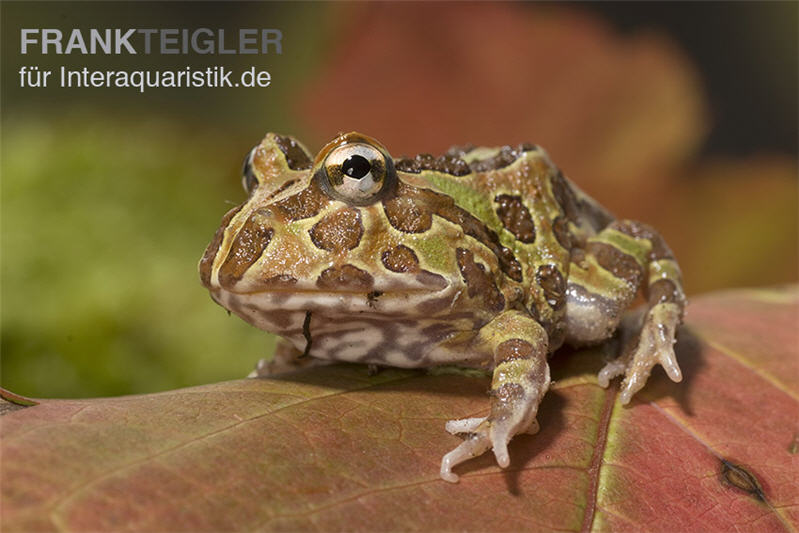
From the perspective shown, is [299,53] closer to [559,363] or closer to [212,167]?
[212,167]

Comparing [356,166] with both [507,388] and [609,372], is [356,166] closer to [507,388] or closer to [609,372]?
[507,388]

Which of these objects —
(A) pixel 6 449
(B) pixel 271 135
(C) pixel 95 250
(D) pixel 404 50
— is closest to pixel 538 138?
(D) pixel 404 50

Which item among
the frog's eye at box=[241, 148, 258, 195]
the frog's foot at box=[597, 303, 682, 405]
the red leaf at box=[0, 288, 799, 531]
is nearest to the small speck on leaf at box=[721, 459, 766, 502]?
the red leaf at box=[0, 288, 799, 531]

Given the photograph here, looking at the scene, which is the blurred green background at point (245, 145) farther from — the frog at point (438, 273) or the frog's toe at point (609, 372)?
the frog's toe at point (609, 372)

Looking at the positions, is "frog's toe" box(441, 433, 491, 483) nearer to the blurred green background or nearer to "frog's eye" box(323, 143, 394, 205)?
"frog's eye" box(323, 143, 394, 205)

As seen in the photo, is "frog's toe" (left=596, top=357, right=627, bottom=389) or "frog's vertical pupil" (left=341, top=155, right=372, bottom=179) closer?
"frog's vertical pupil" (left=341, top=155, right=372, bottom=179)

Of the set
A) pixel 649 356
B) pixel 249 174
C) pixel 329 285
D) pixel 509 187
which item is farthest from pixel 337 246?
pixel 649 356
